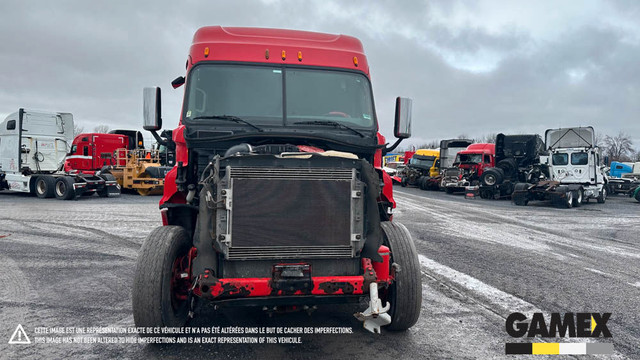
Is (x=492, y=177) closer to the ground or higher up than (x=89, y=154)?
closer to the ground

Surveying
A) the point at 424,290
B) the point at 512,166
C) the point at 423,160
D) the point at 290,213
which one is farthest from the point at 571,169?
the point at 290,213

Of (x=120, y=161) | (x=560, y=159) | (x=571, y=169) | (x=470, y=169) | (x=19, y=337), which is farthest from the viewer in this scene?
(x=470, y=169)

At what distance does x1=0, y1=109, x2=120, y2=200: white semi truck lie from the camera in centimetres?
1844

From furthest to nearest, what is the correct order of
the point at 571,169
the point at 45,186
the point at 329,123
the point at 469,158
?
1. the point at 469,158
2. the point at 571,169
3. the point at 45,186
4. the point at 329,123

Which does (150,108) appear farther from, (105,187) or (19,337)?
(105,187)

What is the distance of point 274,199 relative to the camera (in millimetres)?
3559

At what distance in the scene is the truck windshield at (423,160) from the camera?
31875 millimetres

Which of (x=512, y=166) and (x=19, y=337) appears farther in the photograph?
(x=512, y=166)

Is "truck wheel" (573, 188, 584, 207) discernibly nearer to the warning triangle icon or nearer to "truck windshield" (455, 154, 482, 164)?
"truck windshield" (455, 154, 482, 164)

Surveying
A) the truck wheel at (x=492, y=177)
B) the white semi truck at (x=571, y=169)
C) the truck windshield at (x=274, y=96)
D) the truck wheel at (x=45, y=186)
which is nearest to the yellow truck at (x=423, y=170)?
the truck wheel at (x=492, y=177)

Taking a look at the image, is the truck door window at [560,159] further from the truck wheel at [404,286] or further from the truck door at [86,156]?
the truck door at [86,156]

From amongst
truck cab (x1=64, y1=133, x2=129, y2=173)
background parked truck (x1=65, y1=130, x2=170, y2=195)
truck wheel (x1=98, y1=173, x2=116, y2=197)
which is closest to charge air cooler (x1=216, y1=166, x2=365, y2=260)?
truck wheel (x1=98, y1=173, x2=116, y2=197)

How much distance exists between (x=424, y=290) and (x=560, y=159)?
1873 centimetres

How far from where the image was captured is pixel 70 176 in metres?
18.7
